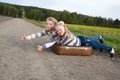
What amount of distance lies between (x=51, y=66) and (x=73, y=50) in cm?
167

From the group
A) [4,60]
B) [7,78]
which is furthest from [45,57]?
[7,78]

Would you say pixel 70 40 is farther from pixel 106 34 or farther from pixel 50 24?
pixel 106 34

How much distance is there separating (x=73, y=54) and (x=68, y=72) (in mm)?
2134

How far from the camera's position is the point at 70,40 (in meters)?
8.43

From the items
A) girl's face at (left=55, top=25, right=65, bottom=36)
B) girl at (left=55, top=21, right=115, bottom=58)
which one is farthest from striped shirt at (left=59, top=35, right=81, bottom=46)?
girl's face at (left=55, top=25, right=65, bottom=36)

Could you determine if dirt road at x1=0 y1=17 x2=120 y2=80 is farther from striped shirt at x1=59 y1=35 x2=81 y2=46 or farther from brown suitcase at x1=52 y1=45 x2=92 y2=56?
striped shirt at x1=59 y1=35 x2=81 y2=46

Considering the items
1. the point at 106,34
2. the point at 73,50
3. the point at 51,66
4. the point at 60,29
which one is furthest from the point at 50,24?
the point at 106,34

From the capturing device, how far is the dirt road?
5.64m

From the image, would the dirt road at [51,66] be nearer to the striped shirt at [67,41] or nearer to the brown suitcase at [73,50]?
the brown suitcase at [73,50]

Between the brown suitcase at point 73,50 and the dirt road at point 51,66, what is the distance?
14 cm

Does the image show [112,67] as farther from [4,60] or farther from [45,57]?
[4,60]

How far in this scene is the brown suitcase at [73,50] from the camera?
8.03 meters

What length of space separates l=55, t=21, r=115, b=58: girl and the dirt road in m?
0.21

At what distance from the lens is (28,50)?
329 inches
